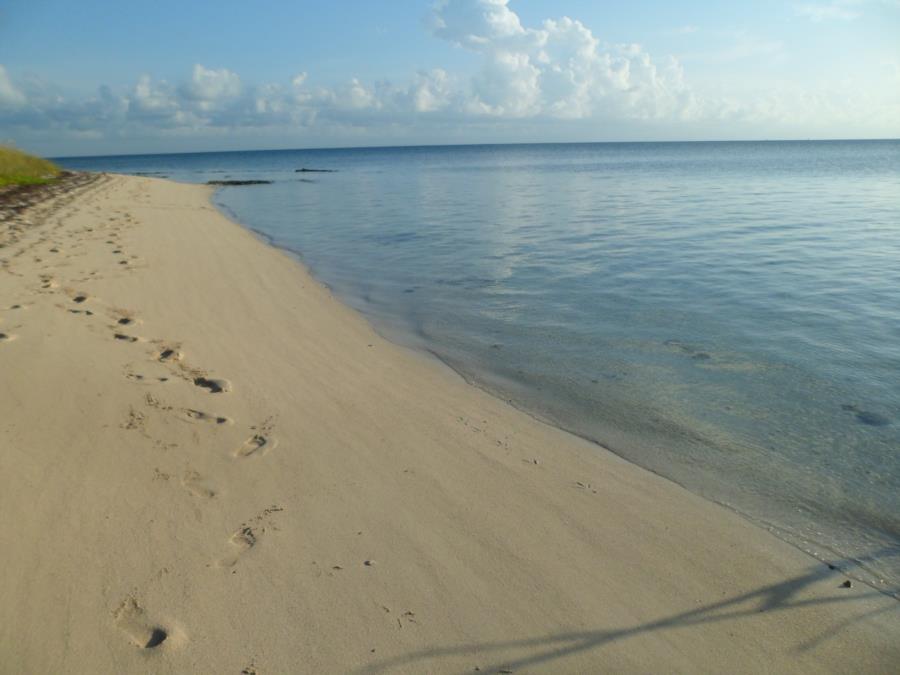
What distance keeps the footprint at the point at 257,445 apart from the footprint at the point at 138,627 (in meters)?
1.74

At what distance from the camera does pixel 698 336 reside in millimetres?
8359

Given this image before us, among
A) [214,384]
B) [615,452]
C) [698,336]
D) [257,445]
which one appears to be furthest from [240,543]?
[698,336]

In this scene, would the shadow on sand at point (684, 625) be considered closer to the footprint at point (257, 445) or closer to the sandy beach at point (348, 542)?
the sandy beach at point (348, 542)

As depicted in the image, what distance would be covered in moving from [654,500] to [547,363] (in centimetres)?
306

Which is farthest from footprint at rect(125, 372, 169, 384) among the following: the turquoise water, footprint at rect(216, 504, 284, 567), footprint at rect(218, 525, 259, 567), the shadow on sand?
the shadow on sand

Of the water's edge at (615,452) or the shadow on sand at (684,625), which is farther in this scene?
the water's edge at (615,452)

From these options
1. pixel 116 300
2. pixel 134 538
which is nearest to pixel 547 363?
pixel 134 538

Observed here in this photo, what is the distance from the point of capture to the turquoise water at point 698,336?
4.89m

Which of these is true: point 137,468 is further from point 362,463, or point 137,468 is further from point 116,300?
point 116,300

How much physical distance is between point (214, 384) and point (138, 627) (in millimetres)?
3325

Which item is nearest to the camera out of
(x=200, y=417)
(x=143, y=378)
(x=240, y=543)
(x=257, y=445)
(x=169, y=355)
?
(x=240, y=543)

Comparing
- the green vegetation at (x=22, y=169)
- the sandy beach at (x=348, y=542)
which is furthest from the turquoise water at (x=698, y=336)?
the green vegetation at (x=22, y=169)

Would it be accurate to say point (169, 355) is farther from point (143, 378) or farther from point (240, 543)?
point (240, 543)

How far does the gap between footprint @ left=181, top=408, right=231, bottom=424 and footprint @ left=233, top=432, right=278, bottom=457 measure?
42cm
